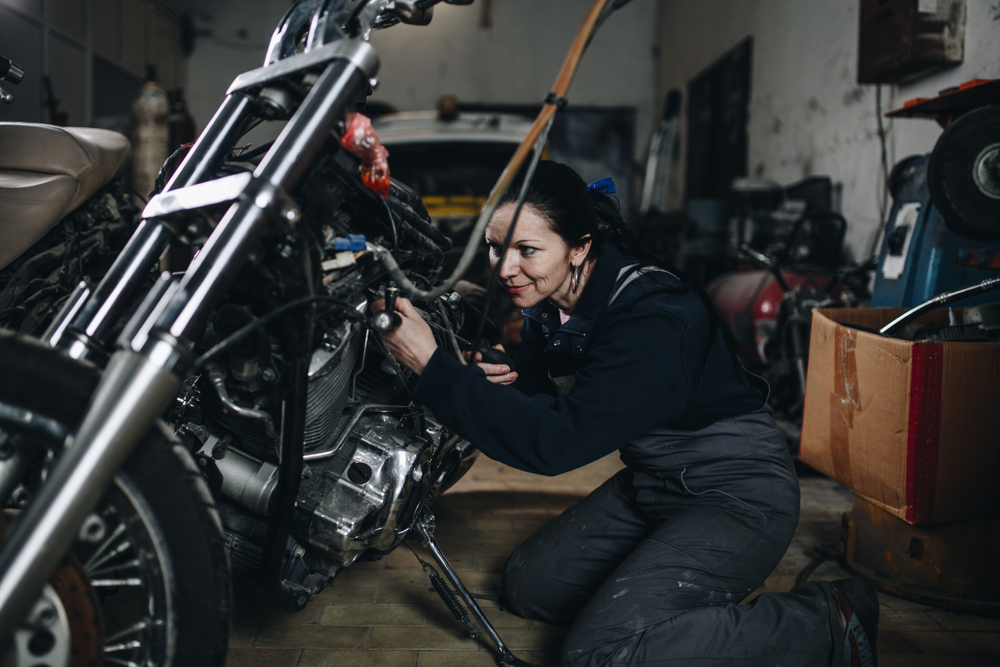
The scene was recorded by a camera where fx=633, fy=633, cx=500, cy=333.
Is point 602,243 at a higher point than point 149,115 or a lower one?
lower

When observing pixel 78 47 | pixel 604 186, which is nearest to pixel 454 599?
pixel 604 186

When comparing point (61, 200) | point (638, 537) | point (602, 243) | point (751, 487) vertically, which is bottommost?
point (638, 537)

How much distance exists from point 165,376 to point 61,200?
1173 mm

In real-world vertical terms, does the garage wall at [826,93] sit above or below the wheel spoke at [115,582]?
above

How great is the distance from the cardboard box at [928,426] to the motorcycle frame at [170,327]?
1.36m

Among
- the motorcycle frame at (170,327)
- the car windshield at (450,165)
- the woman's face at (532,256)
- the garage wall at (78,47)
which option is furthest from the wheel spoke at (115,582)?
the garage wall at (78,47)

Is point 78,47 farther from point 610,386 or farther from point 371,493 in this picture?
point 610,386

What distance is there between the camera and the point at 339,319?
42.5 inches

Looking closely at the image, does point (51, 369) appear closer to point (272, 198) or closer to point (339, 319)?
point (272, 198)

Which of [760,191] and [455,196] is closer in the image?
[455,196]

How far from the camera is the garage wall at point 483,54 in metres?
7.56

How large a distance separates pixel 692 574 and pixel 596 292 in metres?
0.60

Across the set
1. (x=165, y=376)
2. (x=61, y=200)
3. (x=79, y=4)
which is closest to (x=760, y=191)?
(x=61, y=200)

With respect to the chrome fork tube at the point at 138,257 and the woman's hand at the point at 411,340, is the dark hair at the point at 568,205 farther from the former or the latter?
the chrome fork tube at the point at 138,257
